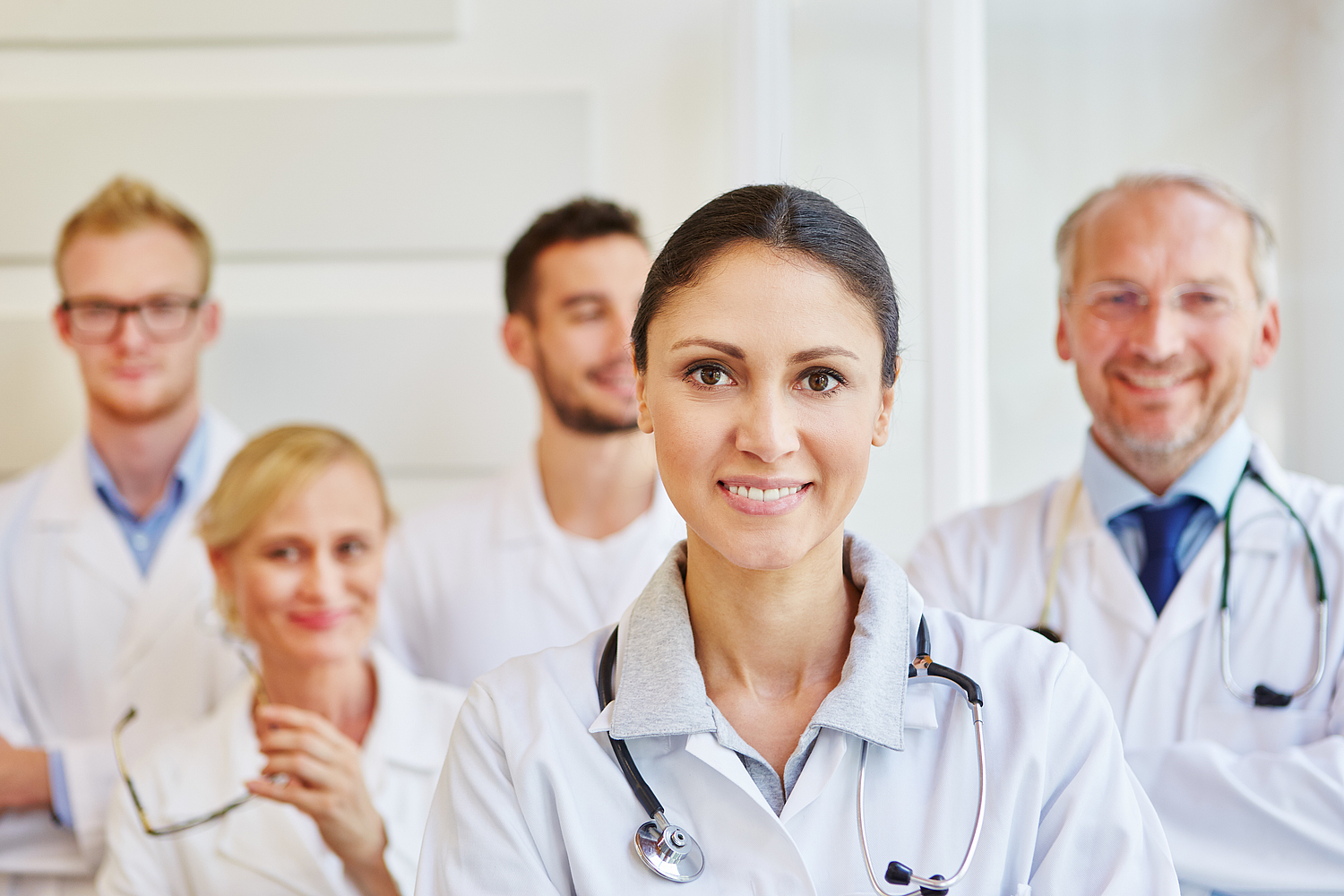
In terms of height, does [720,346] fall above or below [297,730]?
above

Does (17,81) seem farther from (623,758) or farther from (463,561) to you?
(623,758)

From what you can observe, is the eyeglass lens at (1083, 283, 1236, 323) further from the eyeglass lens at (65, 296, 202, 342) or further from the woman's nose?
the eyeglass lens at (65, 296, 202, 342)

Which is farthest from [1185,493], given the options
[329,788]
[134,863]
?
[134,863]

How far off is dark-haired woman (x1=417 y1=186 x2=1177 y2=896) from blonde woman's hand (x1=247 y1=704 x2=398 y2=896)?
1.90 ft

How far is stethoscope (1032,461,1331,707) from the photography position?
176 centimetres

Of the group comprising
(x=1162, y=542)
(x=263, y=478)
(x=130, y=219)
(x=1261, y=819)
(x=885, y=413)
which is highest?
(x=130, y=219)

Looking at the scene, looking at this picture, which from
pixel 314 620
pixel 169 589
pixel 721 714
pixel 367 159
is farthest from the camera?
pixel 367 159

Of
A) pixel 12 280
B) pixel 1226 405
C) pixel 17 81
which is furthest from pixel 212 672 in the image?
pixel 1226 405

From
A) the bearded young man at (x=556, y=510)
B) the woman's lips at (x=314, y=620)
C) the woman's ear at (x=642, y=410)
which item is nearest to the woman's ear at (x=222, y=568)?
the woman's lips at (x=314, y=620)

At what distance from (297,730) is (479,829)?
0.78 meters

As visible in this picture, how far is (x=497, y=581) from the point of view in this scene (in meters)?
2.60

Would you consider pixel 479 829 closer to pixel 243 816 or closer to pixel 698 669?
pixel 698 669

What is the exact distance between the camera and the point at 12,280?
10.1ft

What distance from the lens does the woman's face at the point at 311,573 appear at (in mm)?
2059
